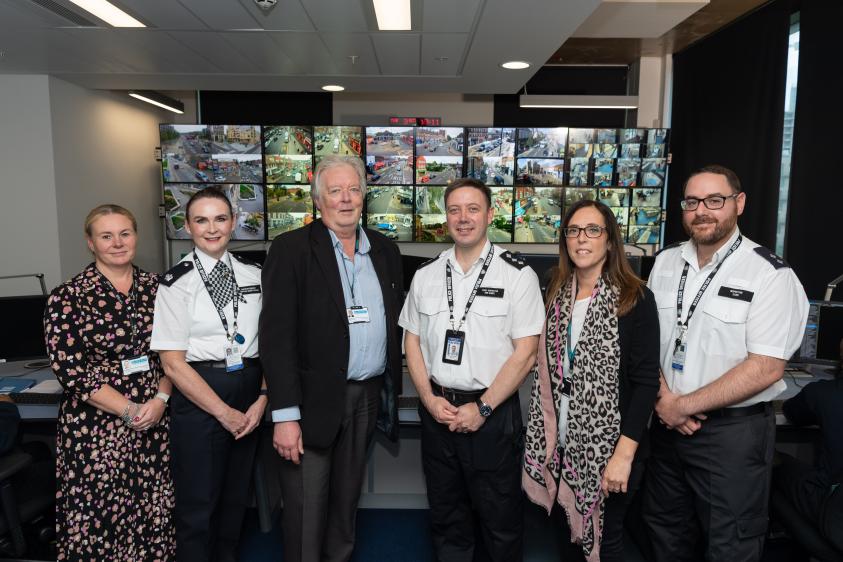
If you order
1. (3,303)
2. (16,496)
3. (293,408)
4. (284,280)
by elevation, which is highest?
(284,280)

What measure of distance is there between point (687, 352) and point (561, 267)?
1.65ft

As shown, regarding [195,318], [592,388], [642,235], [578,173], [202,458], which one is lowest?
[202,458]

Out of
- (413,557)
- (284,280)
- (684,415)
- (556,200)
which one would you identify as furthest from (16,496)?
(556,200)

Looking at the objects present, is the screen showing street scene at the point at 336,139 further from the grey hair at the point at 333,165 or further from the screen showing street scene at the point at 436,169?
the grey hair at the point at 333,165

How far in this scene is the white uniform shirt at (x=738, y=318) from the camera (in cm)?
167

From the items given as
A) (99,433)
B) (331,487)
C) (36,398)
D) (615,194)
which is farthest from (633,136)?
(36,398)

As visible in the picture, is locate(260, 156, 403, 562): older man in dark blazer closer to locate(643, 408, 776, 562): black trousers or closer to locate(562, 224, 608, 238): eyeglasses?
locate(562, 224, 608, 238): eyeglasses

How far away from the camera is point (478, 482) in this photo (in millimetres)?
1865

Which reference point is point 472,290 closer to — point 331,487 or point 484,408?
point 484,408

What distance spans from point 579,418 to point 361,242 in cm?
98

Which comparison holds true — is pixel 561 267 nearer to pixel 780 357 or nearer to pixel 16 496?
pixel 780 357

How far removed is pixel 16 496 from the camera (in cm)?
197

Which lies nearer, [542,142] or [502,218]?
[542,142]

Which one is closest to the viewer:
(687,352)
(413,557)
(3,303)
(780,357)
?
(780,357)
